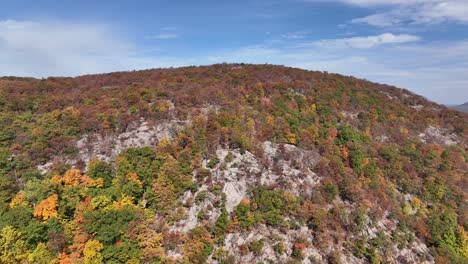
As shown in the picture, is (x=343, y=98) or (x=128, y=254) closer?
(x=128, y=254)

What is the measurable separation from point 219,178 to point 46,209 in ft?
68.1

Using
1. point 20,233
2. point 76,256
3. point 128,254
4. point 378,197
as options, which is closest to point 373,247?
point 378,197

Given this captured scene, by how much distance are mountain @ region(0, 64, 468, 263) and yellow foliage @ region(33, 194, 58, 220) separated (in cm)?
14

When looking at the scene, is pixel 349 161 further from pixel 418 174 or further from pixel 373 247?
pixel 373 247

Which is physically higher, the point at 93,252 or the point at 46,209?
the point at 46,209

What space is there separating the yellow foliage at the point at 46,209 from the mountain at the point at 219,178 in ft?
0.46

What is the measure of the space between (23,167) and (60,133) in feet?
23.4

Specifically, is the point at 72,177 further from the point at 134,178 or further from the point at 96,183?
the point at 134,178

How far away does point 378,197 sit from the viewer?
43.9 metres

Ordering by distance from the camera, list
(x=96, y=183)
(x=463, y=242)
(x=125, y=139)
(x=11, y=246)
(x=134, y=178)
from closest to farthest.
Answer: (x=11, y=246) → (x=96, y=183) → (x=134, y=178) → (x=463, y=242) → (x=125, y=139)

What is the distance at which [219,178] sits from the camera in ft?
134

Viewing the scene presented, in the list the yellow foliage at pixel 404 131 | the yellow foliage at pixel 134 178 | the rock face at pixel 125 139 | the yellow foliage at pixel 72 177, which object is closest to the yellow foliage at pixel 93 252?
the yellow foliage at pixel 134 178

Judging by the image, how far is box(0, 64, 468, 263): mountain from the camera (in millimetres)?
33188

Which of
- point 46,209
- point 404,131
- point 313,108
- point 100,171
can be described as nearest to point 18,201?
point 46,209
